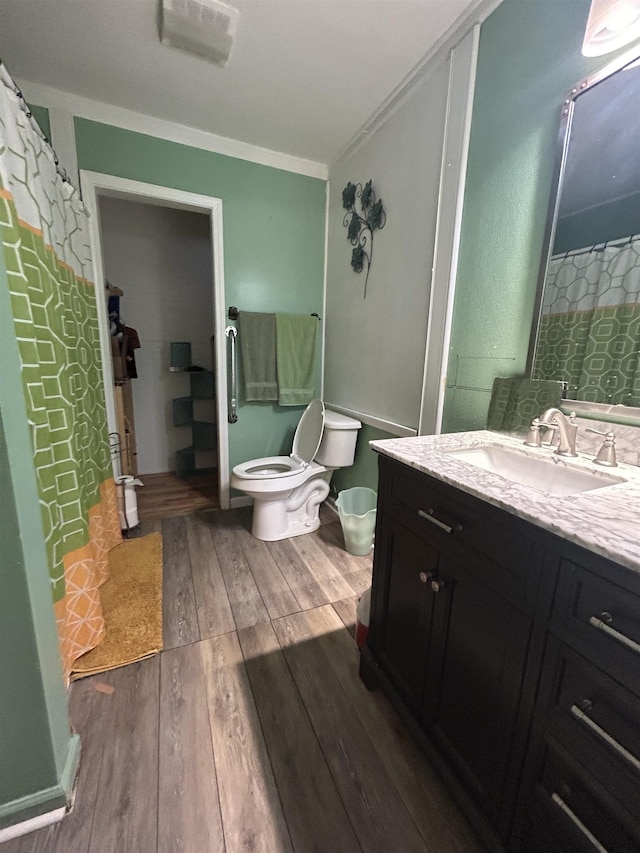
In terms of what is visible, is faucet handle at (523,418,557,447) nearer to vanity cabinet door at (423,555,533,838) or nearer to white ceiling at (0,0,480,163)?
vanity cabinet door at (423,555,533,838)

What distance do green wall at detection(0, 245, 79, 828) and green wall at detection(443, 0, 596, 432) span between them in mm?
1492

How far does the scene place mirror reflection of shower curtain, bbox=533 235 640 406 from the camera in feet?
3.12

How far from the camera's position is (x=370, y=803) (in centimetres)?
92

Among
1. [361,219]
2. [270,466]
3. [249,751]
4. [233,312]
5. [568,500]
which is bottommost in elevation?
[249,751]

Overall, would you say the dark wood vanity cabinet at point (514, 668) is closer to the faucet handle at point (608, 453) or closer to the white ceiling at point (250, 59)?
the faucet handle at point (608, 453)

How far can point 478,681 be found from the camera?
2.56 ft

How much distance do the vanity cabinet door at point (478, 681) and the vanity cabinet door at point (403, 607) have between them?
0.04 metres

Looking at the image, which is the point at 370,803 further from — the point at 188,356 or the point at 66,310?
the point at 188,356

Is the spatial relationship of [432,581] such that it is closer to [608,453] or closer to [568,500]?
[568,500]

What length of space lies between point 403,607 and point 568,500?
0.58 metres

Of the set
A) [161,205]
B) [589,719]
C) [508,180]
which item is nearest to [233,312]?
[161,205]

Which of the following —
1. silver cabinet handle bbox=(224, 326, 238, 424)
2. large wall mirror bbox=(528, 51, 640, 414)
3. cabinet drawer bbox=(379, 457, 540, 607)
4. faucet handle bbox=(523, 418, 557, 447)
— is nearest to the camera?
cabinet drawer bbox=(379, 457, 540, 607)

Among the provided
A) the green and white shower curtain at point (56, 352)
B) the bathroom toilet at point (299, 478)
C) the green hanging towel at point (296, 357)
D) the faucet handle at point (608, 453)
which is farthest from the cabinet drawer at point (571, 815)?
the green hanging towel at point (296, 357)

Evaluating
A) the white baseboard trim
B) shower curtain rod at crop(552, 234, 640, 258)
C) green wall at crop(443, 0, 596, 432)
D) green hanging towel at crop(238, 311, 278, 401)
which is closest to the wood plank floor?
the white baseboard trim
